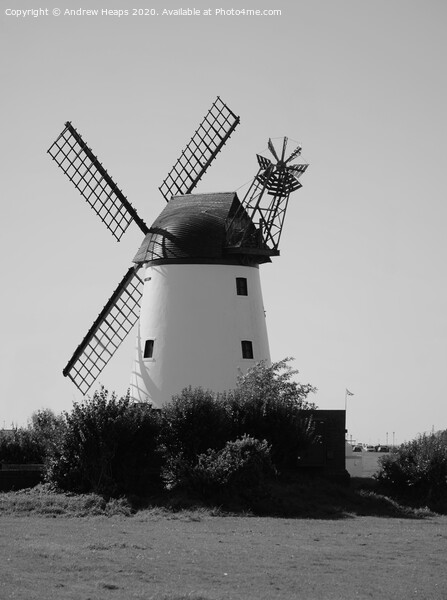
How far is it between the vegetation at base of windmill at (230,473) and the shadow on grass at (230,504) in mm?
108

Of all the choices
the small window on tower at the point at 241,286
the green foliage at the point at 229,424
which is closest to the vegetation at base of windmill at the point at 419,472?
the green foliage at the point at 229,424

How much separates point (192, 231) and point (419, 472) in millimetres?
16141

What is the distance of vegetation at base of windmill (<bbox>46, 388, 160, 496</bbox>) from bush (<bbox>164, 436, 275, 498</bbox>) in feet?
4.61

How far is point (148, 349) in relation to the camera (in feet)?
181

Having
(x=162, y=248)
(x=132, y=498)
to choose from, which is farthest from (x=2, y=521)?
(x=162, y=248)

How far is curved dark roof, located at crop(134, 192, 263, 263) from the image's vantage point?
54.7 m

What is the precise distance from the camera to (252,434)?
46500mm

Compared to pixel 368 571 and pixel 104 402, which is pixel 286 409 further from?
pixel 368 571

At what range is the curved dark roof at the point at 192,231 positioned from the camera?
179ft

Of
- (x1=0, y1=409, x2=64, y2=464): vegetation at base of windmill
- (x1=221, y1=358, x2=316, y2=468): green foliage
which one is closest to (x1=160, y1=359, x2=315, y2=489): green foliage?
(x1=221, y1=358, x2=316, y2=468): green foliage

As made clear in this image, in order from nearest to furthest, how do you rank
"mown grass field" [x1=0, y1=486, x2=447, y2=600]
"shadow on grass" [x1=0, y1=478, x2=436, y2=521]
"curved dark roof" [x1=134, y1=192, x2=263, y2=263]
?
"mown grass field" [x1=0, y1=486, x2=447, y2=600]
"shadow on grass" [x1=0, y1=478, x2=436, y2=521]
"curved dark roof" [x1=134, y1=192, x2=263, y2=263]

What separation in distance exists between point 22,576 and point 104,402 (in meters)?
19.9

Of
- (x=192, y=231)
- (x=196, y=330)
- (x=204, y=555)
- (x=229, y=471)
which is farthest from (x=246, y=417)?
(x=204, y=555)

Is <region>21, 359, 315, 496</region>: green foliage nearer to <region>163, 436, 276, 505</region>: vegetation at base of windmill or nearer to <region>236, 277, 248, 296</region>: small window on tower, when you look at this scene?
<region>163, 436, 276, 505</region>: vegetation at base of windmill
